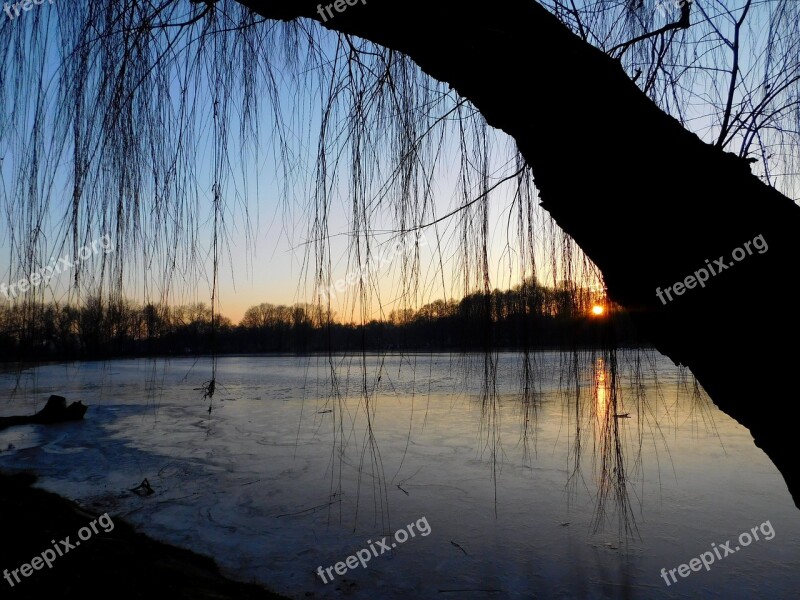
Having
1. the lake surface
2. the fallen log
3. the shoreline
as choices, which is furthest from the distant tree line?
the fallen log

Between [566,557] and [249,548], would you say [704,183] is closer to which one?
[566,557]

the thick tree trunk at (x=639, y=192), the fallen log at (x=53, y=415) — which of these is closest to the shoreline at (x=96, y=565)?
the thick tree trunk at (x=639, y=192)

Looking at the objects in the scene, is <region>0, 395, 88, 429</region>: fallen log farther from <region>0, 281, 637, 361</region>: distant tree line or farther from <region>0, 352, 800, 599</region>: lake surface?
<region>0, 281, 637, 361</region>: distant tree line

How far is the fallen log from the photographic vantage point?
26.5 ft

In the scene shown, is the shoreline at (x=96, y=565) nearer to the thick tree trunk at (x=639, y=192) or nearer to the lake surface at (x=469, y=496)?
the lake surface at (x=469, y=496)

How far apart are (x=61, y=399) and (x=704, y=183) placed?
414 inches

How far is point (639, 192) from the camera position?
2.23 feet

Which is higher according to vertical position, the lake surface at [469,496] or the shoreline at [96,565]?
the shoreline at [96,565]

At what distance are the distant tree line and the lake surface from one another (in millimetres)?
79

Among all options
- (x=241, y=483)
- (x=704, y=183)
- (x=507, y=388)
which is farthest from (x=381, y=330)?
(x=507, y=388)

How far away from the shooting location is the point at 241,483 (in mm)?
4867

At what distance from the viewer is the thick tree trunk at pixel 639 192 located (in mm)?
646

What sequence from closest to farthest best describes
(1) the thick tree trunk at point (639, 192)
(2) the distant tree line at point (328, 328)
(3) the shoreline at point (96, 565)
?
(1) the thick tree trunk at point (639, 192) < (2) the distant tree line at point (328, 328) < (3) the shoreline at point (96, 565)

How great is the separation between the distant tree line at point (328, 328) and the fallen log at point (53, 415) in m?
8.73
